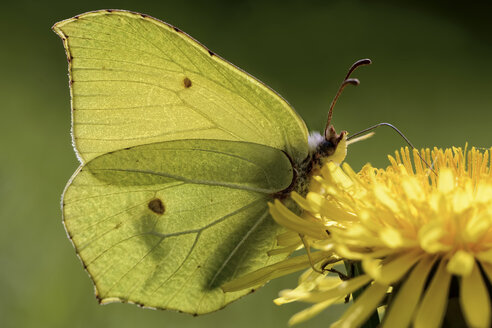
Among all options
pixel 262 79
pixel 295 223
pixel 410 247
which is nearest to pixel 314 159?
pixel 295 223

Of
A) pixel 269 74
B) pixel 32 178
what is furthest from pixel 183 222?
pixel 269 74

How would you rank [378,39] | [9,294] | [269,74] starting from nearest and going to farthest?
[9,294], [269,74], [378,39]

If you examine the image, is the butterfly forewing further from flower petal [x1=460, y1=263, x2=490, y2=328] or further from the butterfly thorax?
flower petal [x1=460, y1=263, x2=490, y2=328]

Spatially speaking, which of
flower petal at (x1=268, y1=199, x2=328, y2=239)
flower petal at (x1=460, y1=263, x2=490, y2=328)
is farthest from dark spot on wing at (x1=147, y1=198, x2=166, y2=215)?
flower petal at (x1=460, y1=263, x2=490, y2=328)

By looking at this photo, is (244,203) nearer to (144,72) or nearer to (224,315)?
(144,72)

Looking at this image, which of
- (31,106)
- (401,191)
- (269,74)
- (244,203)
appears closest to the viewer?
(401,191)

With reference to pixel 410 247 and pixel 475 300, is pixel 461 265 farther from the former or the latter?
pixel 410 247

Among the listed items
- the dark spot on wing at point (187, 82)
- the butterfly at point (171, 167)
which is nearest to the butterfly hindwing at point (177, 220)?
the butterfly at point (171, 167)
